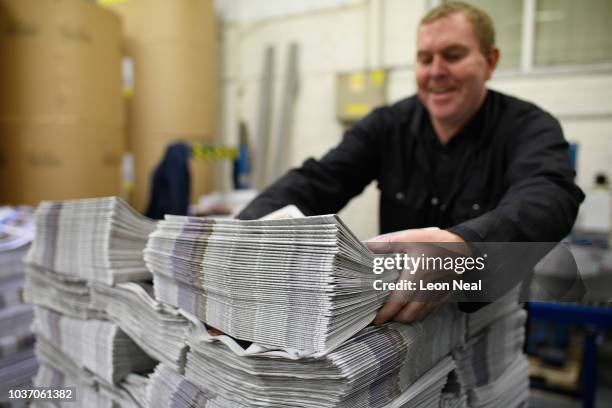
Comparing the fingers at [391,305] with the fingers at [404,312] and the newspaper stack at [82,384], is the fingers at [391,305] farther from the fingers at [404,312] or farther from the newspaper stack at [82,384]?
the newspaper stack at [82,384]

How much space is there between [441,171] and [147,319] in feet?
2.61

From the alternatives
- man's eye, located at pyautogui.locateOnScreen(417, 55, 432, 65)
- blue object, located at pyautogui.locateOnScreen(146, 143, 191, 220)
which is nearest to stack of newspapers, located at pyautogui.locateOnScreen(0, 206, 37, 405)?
blue object, located at pyautogui.locateOnScreen(146, 143, 191, 220)

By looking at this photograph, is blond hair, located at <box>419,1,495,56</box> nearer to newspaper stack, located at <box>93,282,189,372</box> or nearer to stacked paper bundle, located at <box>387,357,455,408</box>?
stacked paper bundle, located at <box>387,357,455,408</box>

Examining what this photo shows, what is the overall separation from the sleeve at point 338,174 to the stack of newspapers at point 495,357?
→ 1.74 feet

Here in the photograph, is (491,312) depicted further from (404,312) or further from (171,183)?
(171,183)

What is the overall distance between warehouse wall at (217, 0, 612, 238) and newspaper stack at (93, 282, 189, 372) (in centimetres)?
207

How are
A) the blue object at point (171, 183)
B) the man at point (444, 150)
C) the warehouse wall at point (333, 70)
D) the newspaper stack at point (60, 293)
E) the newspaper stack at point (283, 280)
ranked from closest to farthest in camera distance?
the newspaper stack at point (283, 280)
the newspaper stack at point (60, 293)
the man at point (444, 150)
the blue object at point (171, 183)
the warehouse wall at point (333, 70)

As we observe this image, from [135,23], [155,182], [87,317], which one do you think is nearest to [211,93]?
[135,23]

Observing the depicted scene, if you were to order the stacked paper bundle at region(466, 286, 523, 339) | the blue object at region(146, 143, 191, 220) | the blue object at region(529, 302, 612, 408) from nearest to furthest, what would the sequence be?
the stacked paper bundle at region(466, 286, 523, 339) < the blue object at region(529, 302, 612, 408) < the blue object at region(146, 143, 191, 220)

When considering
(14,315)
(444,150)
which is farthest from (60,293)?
(444,150)

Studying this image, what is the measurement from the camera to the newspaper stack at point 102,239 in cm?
75

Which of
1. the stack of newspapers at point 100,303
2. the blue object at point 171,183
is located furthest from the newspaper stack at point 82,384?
the blue object at point 171,183

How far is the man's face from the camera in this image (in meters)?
1.06

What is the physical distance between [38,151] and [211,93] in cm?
130
